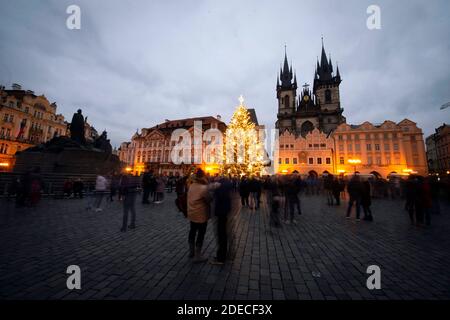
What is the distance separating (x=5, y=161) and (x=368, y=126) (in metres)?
78.1

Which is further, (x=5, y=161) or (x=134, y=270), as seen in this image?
(x=5, y=161)

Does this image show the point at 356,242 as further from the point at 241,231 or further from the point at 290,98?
the point at 290,98

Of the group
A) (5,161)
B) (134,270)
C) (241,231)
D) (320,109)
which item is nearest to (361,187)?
(241,231)

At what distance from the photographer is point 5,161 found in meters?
41.0

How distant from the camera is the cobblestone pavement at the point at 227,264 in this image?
2744 mm

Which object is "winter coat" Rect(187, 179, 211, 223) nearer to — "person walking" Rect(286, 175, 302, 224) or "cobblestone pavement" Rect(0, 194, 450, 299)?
"cobblestone pavement" Rect(0, 194, 450, 299)

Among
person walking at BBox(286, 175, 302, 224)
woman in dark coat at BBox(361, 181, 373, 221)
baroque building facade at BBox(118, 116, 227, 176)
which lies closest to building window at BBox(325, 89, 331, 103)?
baroque building facade at BBox(118, 116, 227, 176)

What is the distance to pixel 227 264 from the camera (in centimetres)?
374

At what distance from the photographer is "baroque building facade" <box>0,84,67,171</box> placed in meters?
41.2

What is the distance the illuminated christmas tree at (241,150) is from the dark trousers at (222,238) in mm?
17028

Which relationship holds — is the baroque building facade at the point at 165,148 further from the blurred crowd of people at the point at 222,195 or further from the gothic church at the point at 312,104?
the blurred crowd of people at the point at 222,195

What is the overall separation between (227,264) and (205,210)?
3.65 feet

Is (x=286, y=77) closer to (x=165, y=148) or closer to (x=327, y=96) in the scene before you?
(x=327, y=96)

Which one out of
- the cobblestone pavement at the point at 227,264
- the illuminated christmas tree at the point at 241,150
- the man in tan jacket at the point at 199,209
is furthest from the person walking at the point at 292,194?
the illuminated christmas tree at the point at 241,150
